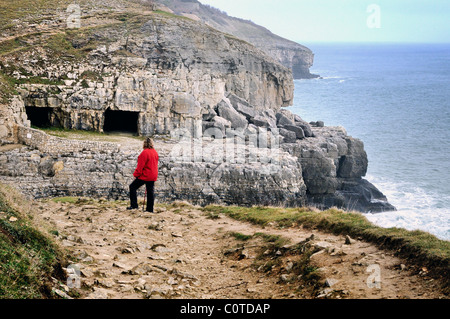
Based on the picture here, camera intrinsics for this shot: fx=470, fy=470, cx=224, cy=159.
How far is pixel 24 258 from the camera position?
20.4 ft

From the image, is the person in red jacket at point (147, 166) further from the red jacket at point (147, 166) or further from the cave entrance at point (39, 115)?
the cave entrance at point (39, 115)

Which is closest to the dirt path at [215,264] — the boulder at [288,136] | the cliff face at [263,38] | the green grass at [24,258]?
the green grass at [24,258]

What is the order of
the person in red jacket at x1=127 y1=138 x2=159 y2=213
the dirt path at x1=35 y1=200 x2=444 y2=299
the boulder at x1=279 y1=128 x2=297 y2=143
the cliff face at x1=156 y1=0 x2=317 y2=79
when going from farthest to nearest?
1. the cliff face at x1=156 y1=0 x2=317 y2=79
2. the boulder at x1=279 y1=128 x2=297 y2=143
3. the person in red jacket at x1=127 y1=138 x2=159 y2=213
4. the dirt path at x1=35 y1=200 x2=444 y2=299

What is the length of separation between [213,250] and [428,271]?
4.18m

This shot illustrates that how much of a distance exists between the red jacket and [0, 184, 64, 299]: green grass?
12.5 feet

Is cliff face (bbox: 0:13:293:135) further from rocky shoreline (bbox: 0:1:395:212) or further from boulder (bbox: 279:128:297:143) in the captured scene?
boulder (bbox: 279:128:297:143)

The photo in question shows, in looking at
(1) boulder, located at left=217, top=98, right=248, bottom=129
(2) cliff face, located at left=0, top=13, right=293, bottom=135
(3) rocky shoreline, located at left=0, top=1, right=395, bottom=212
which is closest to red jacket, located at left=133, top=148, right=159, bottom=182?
(3) rocky shoreline, located at left=0, top=1, right=395, bottom=212

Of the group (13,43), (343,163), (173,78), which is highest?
(13,43)

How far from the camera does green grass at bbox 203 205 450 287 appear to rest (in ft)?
23.0

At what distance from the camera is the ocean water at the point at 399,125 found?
114 feet

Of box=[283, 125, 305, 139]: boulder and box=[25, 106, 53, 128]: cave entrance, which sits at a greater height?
box=[25, 106, 53, 128]: cave entrance

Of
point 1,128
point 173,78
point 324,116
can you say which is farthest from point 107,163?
point 324,116

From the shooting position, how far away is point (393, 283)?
6520 millimetres
